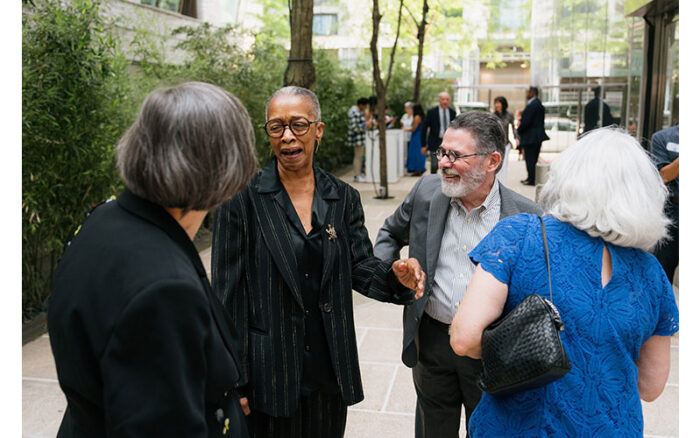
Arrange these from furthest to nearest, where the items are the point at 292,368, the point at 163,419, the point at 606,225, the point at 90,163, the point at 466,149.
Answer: the point at 90,163 < the point at 466,149 < the point at 292,368 < the point at 606,225 < the point at 163,419

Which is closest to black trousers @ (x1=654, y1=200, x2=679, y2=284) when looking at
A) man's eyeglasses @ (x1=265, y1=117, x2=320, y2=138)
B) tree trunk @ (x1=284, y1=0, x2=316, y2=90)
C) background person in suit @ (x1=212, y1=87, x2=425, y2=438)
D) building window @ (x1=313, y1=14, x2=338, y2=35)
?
tree trunk @ (x1=284, y1=0, x2=316, y2=90)

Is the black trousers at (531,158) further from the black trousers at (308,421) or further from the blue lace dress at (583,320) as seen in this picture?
the blue lace dress at (583,320)

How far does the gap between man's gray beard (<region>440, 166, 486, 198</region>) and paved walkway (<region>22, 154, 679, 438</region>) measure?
5.83ft

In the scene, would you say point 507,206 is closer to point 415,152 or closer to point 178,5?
point 415,152

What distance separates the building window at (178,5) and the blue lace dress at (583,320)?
1517 cm

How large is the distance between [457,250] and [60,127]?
3957mm

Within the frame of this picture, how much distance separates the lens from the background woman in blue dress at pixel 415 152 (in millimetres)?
17125

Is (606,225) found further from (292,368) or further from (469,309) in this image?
(292,368)

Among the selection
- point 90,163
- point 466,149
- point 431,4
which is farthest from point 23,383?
point 431,4

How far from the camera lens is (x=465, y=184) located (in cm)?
265

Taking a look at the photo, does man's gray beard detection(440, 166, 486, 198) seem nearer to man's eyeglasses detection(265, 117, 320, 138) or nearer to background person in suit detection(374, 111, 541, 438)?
background person in suit detection(374, 111, 541, 438)

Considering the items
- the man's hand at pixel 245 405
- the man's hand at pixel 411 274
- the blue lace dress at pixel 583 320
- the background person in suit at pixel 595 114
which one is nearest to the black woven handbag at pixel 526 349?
the blue lace dress at pixel 583 320

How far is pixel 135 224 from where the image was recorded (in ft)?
4.39

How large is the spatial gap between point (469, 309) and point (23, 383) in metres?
3.91
